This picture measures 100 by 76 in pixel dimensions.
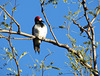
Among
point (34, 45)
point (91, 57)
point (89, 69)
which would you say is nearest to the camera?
point (89, 69)

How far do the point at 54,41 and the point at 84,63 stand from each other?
596 millimetres

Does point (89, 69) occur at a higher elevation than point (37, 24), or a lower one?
lower

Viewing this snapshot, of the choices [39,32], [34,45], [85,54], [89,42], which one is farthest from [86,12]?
[34,45]

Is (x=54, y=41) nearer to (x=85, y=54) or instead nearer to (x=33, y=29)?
(x=85, y=54)

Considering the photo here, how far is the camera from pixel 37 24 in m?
4.01

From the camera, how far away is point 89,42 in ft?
6.75

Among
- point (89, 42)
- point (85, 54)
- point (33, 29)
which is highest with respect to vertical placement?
point (33, 29)

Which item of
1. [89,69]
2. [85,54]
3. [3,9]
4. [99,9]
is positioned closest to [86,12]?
[99,9]

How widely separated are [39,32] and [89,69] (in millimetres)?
2074

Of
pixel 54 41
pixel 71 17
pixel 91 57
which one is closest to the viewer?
pixel 91 57

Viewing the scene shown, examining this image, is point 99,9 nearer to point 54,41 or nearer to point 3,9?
point 54,41

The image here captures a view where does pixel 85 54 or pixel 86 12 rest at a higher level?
pixel 86 12

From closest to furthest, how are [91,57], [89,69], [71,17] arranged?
[89,69] < [91,57] < [71,17]

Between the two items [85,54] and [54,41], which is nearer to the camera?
[85,54]
